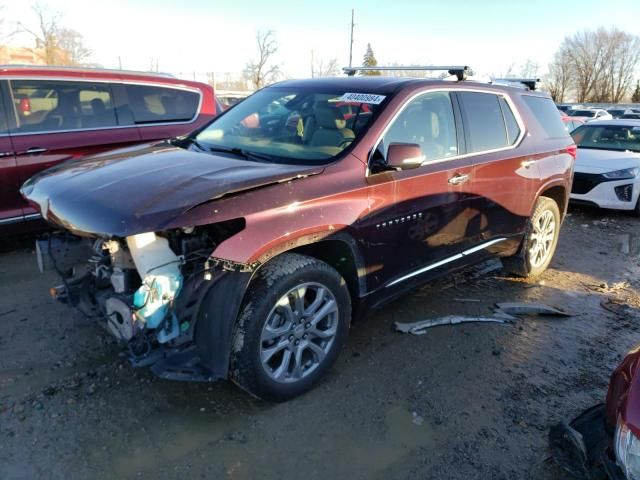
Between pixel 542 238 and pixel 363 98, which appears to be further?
pixel 542 238

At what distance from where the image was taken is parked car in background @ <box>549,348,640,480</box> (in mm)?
1779

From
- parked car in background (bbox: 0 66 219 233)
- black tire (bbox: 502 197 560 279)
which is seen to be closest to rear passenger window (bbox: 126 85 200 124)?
parked car in background (bbox: 0 66 219 233)

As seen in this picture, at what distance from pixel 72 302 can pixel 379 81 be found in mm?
2553

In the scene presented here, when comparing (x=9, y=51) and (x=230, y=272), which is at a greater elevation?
(x=9, y=51)

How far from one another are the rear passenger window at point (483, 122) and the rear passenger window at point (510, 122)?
5 centimetres

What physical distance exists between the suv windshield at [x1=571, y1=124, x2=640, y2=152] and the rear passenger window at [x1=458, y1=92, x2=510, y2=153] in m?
5.50

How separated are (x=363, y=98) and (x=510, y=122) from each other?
1.66 meters

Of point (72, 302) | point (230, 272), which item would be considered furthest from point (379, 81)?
point (72, 302)

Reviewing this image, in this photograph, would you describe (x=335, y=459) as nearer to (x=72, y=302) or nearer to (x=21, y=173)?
(x=72, y=302)

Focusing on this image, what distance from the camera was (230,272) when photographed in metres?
2.62

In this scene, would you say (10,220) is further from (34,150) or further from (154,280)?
(154,280)

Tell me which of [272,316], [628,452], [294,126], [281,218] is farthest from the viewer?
[294,126]

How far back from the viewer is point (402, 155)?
10.1 feet

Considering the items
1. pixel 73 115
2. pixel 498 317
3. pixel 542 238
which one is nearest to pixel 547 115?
pixel 542 238
